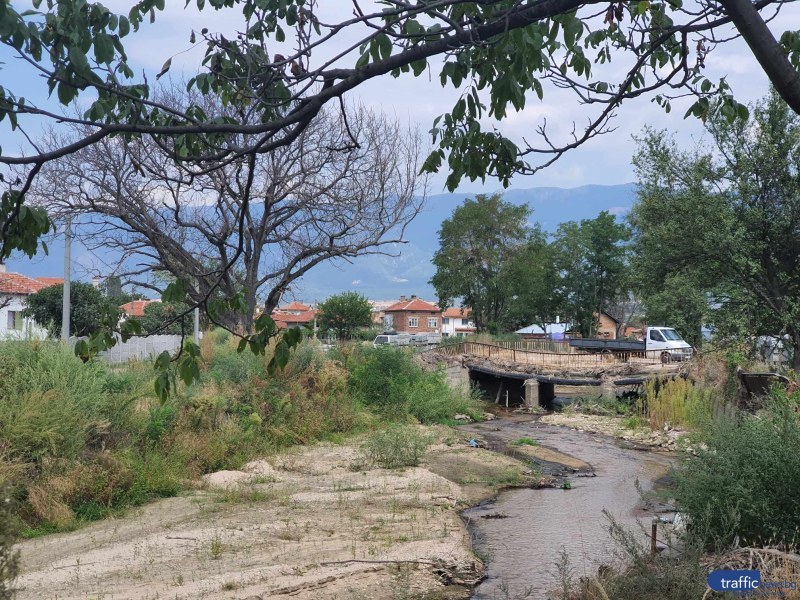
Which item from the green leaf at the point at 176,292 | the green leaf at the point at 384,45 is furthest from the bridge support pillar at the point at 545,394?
the green leaf at the point at 176,292

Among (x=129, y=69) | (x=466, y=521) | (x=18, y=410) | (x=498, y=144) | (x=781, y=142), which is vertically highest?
(x=781, y=142)

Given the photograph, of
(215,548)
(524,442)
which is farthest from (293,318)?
(215,548)

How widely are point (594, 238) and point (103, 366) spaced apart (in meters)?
53.3

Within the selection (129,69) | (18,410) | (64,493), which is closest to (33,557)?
(64,493)

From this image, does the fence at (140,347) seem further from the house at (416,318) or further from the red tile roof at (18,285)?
the house at (416,318)

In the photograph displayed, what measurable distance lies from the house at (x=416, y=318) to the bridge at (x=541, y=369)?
7813 cm

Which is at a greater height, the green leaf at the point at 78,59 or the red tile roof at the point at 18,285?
the red tile roof at the point at 18,285

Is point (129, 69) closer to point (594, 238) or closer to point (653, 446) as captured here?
point (653, 446)

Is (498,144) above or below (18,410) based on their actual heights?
above

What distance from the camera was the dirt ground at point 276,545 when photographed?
8320 millimetres

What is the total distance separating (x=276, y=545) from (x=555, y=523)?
4.53m

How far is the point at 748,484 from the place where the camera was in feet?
25.0

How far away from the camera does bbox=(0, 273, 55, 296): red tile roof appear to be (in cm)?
4950

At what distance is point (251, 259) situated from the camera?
2973 centimetres
